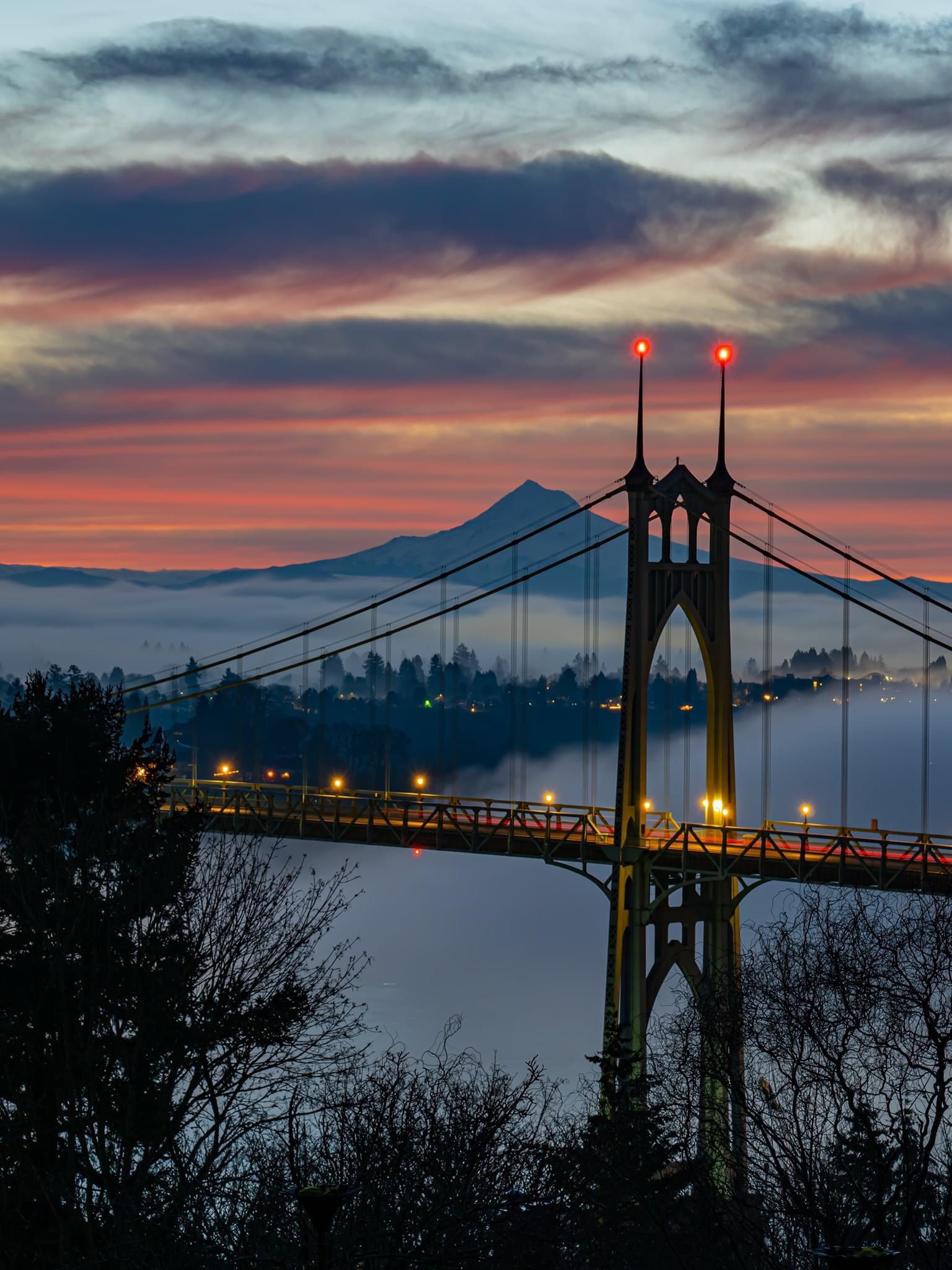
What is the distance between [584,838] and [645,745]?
3.47m

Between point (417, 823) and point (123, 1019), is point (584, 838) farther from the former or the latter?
point (123, 1019)

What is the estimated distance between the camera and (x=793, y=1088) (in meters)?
26.0

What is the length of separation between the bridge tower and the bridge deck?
75cm

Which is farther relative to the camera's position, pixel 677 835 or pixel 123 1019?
pixel 677 835

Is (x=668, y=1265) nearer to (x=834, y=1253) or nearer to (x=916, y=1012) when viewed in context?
(x=916, y=1012)

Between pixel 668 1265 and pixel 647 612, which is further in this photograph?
pixel 647 612

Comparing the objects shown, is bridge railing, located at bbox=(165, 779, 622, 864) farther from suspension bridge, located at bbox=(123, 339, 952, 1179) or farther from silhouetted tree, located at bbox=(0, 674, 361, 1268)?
silhouetted tree, located at bbox=(0, 674, 361, 1268)

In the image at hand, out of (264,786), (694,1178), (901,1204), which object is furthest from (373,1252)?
(264,786)

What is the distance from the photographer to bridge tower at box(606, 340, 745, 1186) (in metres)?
48.3

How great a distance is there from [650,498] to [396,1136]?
3008cm

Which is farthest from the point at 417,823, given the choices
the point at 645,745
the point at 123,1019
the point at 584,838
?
the point at 123,1019

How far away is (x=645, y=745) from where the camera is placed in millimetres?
50188

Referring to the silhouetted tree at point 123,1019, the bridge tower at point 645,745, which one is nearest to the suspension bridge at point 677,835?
the bridge tower at point 645,745

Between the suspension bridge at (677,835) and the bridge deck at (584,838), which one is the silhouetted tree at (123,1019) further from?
the suspension bridge at (677,835)
